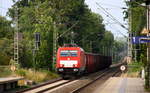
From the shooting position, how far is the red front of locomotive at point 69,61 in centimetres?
3922

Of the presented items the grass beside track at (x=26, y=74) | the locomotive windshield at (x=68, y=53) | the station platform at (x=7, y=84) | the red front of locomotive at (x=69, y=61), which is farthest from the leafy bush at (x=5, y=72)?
the station platform at (x=7, y=84)

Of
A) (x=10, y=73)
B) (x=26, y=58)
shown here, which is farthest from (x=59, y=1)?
(x=10, y=73)

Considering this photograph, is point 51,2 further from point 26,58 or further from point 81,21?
point 26,58

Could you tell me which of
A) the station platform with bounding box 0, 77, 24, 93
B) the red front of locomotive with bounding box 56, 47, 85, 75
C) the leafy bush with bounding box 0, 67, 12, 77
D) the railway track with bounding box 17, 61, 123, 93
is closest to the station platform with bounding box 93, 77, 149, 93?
the railway track with bounding box 17, 61, 123, 93

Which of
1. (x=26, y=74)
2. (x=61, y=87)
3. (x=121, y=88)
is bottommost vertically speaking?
(x=61, y=87)

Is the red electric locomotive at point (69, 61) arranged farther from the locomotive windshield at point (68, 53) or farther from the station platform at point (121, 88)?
the station platform at point (121, 88)

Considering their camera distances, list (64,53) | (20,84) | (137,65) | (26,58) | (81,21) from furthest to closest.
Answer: (81,21) → (26,58) → (137,65) → (64,53) → (20,84)

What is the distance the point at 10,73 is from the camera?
34781 mm

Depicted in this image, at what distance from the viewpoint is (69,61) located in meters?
39.5

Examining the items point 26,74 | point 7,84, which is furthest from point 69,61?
point 7,84

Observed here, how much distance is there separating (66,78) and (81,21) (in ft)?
147

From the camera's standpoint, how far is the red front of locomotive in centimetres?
3922

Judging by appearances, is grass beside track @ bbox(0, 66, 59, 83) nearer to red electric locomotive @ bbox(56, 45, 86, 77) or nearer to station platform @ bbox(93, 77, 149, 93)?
red electric locomotive @ bbox(56, 45, 86, 77)

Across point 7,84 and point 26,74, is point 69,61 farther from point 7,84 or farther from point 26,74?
point 7,84
